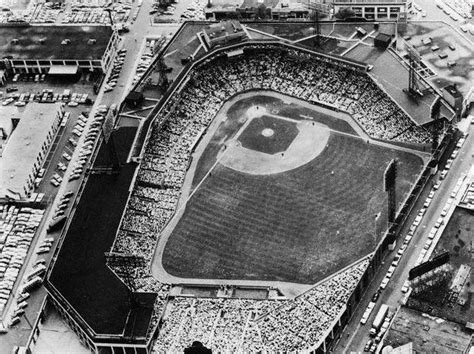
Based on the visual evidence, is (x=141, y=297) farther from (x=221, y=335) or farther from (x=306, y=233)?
(x=306, y=233)

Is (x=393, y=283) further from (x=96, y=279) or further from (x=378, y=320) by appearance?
(x=96, y=279)

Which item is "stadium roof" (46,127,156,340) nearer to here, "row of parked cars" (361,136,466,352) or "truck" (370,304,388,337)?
"row of parked cars" (361,136,466,352)

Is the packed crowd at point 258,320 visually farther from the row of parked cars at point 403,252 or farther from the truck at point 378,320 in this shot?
the truck at point 378,320

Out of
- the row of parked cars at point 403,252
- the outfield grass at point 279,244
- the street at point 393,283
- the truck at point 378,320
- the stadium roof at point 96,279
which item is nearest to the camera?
the row of parked cars at point 403,252

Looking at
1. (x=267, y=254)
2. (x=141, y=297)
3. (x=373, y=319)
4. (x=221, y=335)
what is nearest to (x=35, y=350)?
(x=141, y=297)

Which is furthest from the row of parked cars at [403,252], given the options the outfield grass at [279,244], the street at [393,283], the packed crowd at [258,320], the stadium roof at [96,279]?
the stadium roof at [96,279]

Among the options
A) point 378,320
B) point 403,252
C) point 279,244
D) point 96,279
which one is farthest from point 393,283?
point 96,279

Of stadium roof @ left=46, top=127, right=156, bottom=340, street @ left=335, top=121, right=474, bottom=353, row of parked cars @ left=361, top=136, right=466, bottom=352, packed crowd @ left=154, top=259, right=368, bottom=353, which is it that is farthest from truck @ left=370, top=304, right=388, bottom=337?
stadium roof @ left=46, top=127, right=156, bottom=340
